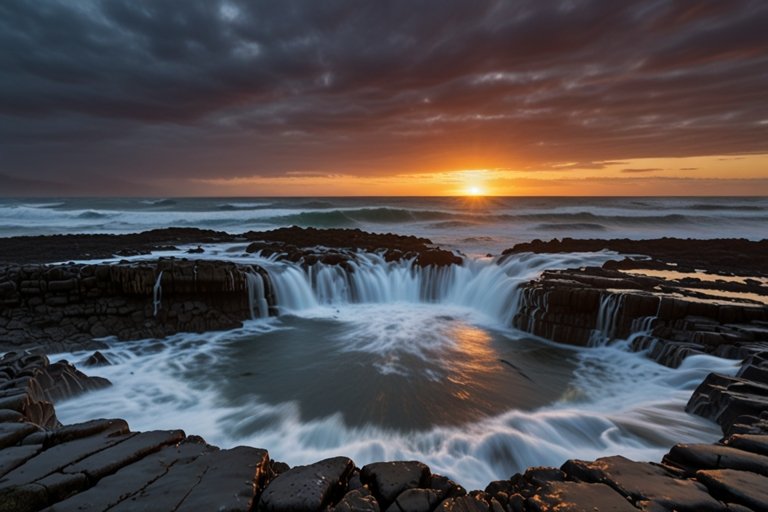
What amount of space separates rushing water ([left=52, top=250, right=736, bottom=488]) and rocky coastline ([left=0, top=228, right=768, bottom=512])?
1.75 ft

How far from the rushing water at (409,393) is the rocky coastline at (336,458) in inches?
21.1

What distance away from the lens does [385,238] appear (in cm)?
1919

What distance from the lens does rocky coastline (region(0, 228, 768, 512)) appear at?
2.58 metres

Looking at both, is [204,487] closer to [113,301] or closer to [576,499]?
[576,499]

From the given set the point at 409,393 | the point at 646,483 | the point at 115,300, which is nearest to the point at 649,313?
the point at 409,393

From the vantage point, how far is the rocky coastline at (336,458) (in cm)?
258

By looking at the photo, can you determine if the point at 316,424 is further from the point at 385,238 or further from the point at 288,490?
the point at 385,238

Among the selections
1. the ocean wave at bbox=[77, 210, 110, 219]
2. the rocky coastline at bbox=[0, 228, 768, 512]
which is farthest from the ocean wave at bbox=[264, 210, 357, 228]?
the rocky coastline at bbox=[0, 228, 768, 512]

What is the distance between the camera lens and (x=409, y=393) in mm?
6527

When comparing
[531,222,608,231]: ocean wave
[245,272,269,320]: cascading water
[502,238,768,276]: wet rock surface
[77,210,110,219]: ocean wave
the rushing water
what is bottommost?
the rushing water

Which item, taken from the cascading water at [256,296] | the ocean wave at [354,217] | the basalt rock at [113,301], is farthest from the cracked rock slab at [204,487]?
the ocean wave at [354,217]

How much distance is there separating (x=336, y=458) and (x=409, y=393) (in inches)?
140

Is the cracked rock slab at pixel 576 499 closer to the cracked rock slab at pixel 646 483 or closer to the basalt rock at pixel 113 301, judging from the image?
the cracked rock slab at pixel 646 483

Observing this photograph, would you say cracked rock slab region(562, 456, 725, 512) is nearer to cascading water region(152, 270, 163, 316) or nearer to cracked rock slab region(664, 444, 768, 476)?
cracked rock slab region(664, 444, 768, 476)
